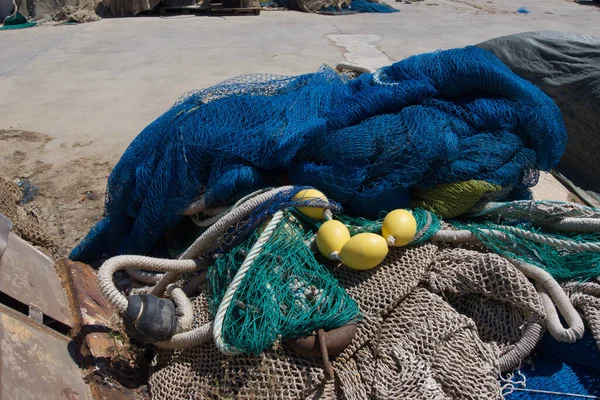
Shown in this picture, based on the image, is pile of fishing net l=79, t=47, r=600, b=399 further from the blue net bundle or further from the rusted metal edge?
the rusted metal edge

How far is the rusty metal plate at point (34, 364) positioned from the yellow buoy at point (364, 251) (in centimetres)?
102

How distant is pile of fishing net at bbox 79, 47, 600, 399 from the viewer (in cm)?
171

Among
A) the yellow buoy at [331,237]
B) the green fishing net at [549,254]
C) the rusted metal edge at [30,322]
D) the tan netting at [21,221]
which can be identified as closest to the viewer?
the rusted metal edge at [30,322]

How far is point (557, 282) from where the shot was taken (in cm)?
197

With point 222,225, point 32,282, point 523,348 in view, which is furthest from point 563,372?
point 32,282

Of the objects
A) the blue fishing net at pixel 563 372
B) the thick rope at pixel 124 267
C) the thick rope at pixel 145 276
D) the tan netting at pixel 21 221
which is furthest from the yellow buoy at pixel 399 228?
the tan netting at pixel 21 221

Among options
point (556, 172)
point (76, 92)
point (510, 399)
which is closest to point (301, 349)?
point (510, 399)

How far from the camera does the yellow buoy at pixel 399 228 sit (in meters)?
1.88

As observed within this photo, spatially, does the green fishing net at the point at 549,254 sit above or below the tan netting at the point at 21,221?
above

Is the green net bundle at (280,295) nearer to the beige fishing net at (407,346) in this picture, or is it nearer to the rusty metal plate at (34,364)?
the beige fishing net at (407,346)

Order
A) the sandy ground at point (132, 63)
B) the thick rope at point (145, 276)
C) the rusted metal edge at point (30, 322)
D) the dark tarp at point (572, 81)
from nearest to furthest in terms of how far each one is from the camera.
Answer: the rusted metal edge at point (30, 322)
the thick rope at point (145, 276)
the dark tarp at point (572, 81)
the sandy ground at point (132, 63)

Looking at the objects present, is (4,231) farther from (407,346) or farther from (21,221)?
(407,346)

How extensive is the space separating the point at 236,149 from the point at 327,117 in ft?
1.42

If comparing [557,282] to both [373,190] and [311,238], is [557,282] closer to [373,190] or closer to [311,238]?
[373,190]
